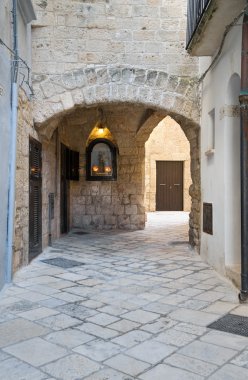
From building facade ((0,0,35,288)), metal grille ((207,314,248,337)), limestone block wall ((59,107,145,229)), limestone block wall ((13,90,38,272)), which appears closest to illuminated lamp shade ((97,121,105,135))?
limestone block wall ((59,107,145,229))

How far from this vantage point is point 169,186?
1552 centimetres

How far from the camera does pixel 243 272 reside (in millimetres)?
3461

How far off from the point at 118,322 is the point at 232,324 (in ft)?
2.81

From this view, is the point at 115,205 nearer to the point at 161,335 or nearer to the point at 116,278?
Result: the point at 116,278

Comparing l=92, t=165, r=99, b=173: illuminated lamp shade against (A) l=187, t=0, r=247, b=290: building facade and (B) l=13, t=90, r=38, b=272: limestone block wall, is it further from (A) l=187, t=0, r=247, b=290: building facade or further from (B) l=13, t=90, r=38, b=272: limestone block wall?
(A) l=187, t=0, r=247, b=290: building facade

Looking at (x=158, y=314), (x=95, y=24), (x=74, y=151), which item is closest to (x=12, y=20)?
(x=95, y=24)

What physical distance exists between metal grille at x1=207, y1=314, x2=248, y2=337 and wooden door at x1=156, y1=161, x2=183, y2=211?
1236 centimetres

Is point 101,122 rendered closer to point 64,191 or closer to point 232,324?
point 64,191

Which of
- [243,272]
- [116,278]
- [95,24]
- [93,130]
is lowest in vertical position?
[116,278]

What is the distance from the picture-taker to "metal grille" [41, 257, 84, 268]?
Result: 17.0ft

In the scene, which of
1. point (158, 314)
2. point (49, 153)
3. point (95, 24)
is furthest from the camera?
point (49, 153)

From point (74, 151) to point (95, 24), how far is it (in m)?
3.96

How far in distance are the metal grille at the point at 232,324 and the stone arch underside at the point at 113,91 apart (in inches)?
114

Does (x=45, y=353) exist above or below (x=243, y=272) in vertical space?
below
